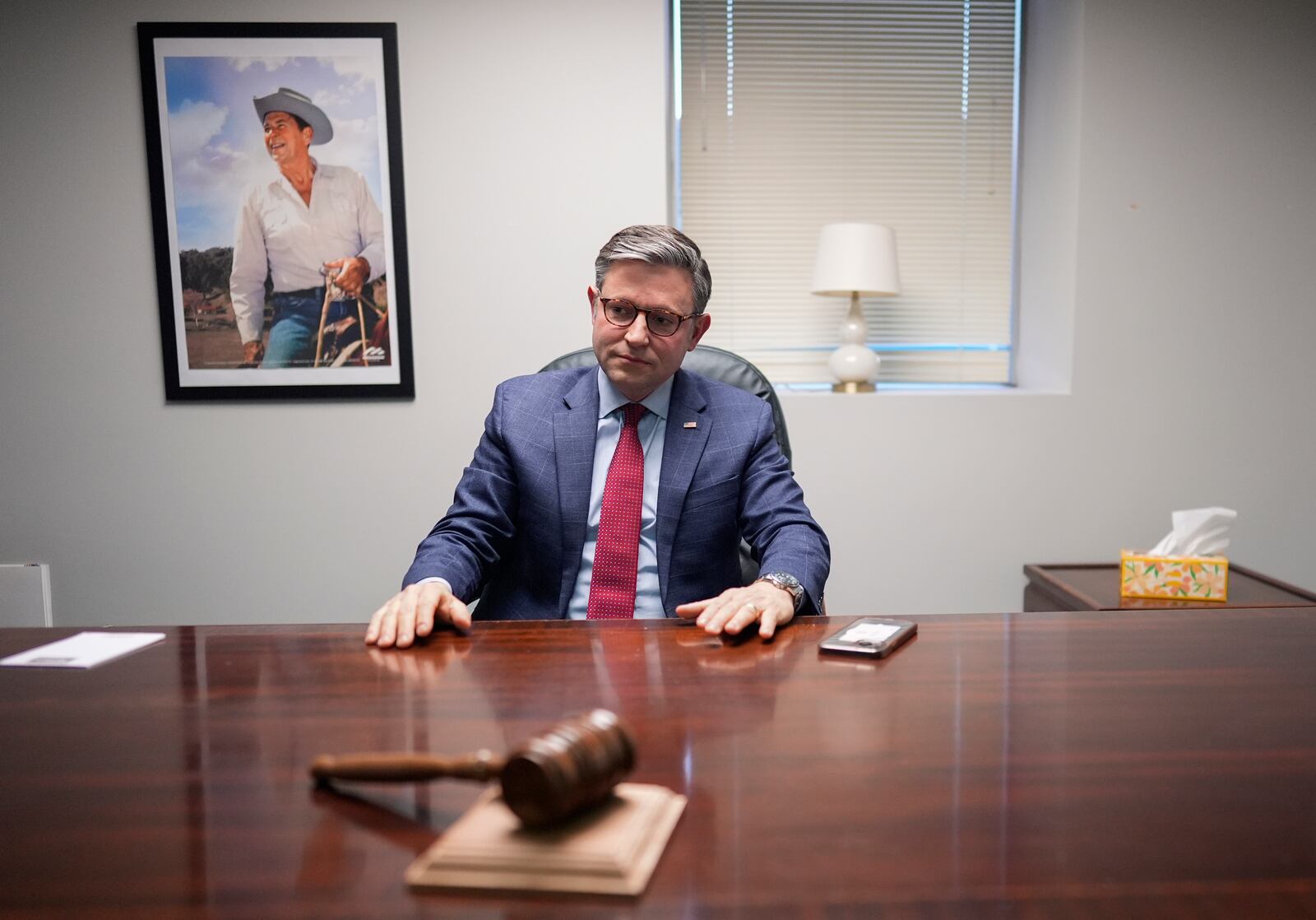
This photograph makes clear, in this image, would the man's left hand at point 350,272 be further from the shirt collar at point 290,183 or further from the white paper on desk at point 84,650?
the white paper on desk at point 84,650

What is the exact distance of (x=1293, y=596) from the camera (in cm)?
259

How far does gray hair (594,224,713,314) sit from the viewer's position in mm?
1834

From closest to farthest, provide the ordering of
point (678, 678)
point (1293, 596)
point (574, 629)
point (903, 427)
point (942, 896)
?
point (942, 896) → point (678, 678) → point (574, 629) → point (1293, 596) → point (903, 427)

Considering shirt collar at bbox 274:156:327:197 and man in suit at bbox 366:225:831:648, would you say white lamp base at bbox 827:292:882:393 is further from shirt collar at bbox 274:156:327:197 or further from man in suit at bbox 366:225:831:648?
shirt collar at bbox 274:156:327:197

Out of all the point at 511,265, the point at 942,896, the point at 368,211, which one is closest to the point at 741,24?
the point at 511,265

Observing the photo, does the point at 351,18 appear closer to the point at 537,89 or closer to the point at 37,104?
the point at 537,89

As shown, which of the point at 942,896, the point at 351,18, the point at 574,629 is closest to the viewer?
the point at 942,896

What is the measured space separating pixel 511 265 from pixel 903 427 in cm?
135

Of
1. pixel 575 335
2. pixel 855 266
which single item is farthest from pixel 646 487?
pixel 855 266

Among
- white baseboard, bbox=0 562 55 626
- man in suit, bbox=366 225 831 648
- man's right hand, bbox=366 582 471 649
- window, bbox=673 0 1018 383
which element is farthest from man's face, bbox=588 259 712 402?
white baseboard, bbox=0 562 55 626

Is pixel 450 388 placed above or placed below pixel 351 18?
below

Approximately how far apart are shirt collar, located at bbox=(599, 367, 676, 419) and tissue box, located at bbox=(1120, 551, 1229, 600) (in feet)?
4.83

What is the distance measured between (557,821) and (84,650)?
3.04 feet

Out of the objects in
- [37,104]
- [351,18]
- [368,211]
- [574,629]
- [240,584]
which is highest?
[351,18]
